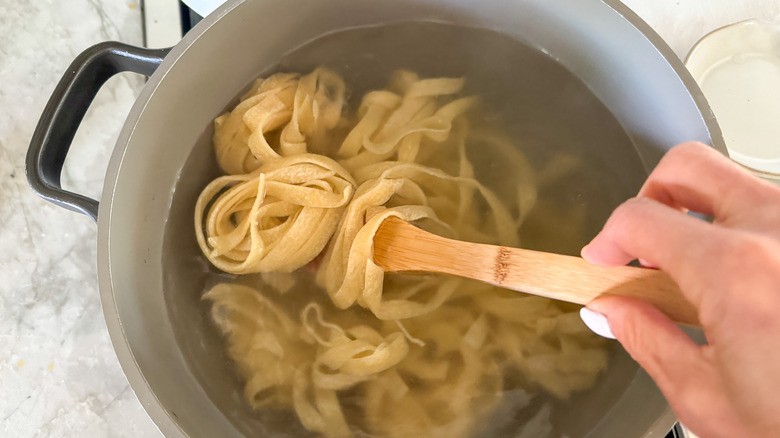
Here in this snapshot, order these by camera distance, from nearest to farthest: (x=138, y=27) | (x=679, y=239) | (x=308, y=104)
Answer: (x=679, y=239) → (x=308, y=104) → (x=138, y=27)

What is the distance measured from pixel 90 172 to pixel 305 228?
45cm

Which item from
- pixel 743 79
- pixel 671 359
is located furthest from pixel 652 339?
pixel 743 79

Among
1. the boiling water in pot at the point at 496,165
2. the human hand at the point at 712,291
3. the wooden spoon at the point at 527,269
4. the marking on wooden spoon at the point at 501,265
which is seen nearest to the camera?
the human hand at the point at 712,291

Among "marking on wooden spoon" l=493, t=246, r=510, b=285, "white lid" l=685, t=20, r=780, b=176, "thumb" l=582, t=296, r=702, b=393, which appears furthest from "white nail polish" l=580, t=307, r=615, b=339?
"white lid" l=685, t=20, r=780, b=176

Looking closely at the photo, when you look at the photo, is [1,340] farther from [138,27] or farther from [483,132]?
[483,132]

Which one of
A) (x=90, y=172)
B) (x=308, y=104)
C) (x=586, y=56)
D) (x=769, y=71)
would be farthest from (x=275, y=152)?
(x=769, y=71)

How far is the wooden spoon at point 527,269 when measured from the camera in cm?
59

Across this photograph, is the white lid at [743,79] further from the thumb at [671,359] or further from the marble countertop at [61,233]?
the thumb at [671,359]

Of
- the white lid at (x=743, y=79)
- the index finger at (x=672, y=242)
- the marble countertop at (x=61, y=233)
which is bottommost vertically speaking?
the marble countertop at (x=61, y=233)

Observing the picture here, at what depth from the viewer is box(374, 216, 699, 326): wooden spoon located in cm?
59

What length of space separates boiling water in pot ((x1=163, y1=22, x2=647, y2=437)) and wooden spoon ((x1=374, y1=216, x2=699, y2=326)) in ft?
0.58

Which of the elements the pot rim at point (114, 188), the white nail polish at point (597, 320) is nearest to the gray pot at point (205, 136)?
the pot rim at point (114, 188)

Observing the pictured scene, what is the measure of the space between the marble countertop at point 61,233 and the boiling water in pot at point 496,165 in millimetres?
185

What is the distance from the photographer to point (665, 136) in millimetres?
843
